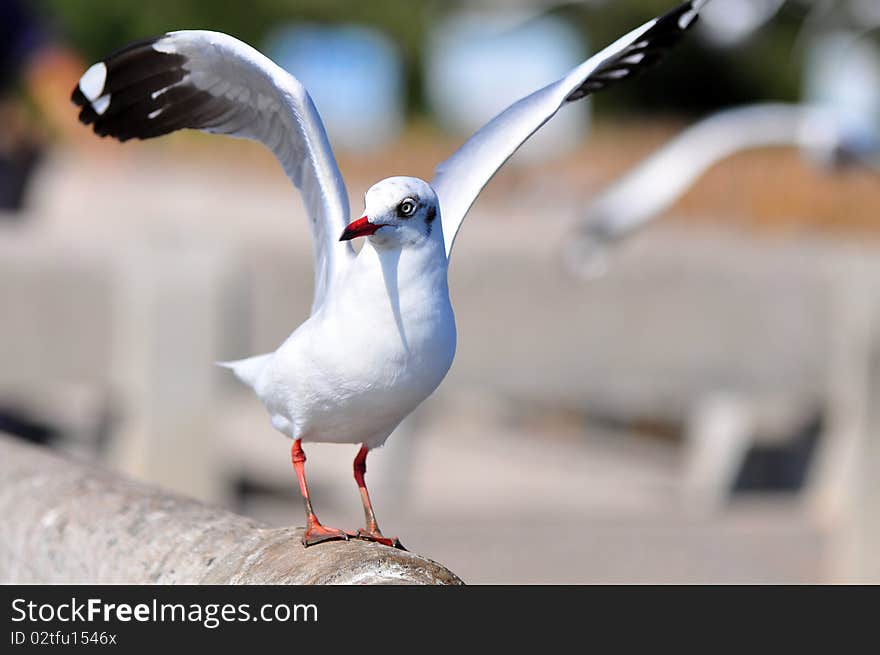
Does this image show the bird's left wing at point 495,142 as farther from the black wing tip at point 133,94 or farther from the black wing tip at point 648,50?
the black wing tip at point 133,94

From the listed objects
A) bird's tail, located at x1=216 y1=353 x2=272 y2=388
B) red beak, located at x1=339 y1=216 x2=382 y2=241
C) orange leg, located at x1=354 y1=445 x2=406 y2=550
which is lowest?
orange leg, located at x1=354 y1=445 x2=406 y2=550

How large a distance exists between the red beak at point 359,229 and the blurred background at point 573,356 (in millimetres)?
1973

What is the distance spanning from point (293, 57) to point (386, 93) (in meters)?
1.85

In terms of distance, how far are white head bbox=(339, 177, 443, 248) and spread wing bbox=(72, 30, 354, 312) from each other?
23cm

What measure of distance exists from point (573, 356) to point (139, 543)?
5.31m

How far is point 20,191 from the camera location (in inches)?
450

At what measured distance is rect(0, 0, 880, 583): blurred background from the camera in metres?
7.57

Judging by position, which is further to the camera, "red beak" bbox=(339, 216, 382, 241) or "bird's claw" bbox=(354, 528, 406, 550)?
"bird's claw" bbox=(354, 528, 406, 550)

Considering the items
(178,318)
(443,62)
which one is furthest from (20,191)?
(443,62)

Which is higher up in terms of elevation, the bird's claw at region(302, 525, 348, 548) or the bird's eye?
the bird's eye

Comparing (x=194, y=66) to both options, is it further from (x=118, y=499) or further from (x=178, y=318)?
(x=178, y=318)

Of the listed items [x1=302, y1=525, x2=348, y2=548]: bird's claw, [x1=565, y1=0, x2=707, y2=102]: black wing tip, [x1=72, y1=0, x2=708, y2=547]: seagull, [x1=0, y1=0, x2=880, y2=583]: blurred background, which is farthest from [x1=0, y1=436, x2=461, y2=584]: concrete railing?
[x1=0, y1=0, x2=880, y2=583]: blurred background

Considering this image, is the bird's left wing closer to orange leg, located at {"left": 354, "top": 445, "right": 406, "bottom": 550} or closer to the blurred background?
orange leg, located at {"left": 354, "top": 445, "right": 406, "bottom": 550}

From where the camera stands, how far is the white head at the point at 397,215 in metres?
2.71
